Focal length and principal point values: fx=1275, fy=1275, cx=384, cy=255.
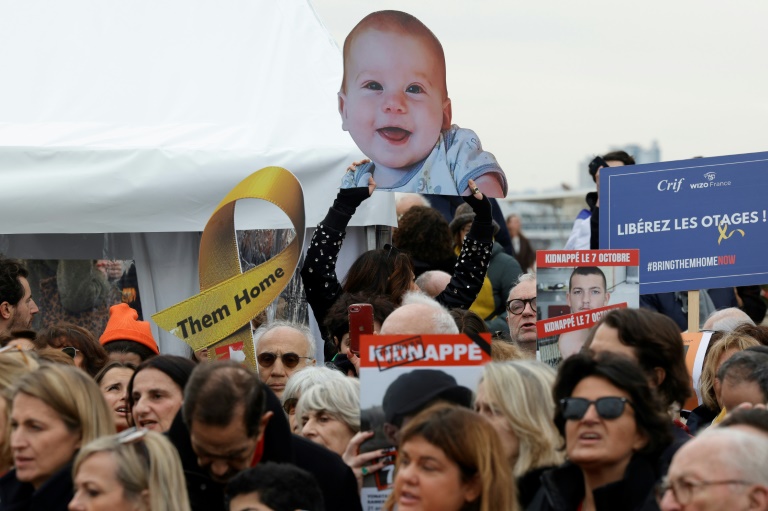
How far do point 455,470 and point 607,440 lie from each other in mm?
455

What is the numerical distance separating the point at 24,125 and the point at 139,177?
82cm

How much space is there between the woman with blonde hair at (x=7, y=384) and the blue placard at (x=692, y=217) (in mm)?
3453

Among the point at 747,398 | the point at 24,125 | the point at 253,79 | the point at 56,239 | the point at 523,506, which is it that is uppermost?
the point at 253,79

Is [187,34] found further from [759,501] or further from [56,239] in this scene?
[759,501]

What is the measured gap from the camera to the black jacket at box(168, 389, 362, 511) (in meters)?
4.01

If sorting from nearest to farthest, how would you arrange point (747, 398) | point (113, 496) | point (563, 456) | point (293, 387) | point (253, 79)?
point (113, 496)
point (563, 456)
point (747, 398)
point (293, 387)
point (253, 79)

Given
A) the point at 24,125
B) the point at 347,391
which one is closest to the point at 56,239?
the point at 24,125

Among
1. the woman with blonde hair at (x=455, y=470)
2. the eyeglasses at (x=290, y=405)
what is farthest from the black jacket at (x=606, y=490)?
the eyeglasses at (x=290, y=405)

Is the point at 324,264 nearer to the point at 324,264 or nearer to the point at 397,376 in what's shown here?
the point at 324,264

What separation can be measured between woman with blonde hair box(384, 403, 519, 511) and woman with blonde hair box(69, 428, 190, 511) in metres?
0.68

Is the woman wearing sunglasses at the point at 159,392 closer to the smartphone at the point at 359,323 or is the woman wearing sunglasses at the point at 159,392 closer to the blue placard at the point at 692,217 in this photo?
the smartphone at the point at 359,323

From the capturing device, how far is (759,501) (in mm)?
3199

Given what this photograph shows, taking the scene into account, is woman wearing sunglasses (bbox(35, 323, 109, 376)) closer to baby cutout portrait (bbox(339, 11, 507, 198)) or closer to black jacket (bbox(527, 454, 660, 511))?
baby cutout portrait (bbox(339, 11, 507, 198))

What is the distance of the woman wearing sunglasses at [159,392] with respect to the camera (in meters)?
4.83
